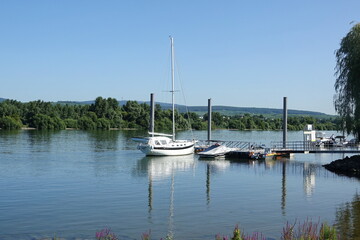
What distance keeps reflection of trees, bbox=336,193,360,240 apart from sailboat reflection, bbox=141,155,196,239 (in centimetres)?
758

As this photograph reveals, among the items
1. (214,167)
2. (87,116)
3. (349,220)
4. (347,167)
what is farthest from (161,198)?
(87,116)

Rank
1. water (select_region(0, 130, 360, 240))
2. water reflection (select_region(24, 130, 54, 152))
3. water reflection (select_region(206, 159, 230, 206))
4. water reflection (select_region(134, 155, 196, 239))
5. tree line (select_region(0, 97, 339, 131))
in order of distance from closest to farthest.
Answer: water (select_region(0, 130, 360, 240)) → water reflection (select_region(134, 155, 196, 239)) → water reflection (select_region(206, 159, 230, 206)) → water reflection (select_region(24, 130, 54, 152)) → tree line (select_region(0, 97, 339, 131))

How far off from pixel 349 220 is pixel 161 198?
1066 centimetres

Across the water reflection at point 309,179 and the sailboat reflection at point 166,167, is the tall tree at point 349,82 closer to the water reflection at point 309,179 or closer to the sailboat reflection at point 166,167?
the water reflection at point 309,179

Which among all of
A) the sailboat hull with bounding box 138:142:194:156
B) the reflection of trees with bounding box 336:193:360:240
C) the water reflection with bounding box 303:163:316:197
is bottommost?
the reflection of trees with bounding box 336:193:360:240

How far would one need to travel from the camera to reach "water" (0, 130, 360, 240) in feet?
63.3

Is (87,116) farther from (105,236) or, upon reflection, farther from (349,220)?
(105,236)

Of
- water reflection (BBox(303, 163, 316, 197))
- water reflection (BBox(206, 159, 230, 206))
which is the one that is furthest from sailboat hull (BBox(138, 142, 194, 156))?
water reflection (BBox(303, 163, 316, 197))

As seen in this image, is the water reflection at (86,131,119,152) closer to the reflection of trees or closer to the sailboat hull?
the sailboat hull

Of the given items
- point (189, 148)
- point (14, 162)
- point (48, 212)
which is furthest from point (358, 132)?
point (14, 162)

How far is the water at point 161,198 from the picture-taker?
19281mm

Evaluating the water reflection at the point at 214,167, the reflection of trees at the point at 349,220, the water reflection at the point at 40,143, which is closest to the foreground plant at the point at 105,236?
the reflection of trees at the point at 349,220

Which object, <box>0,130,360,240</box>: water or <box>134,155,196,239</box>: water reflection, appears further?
<box>134,155,196,239</box>: water reflection

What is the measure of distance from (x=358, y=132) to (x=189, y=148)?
2202 centimetres
